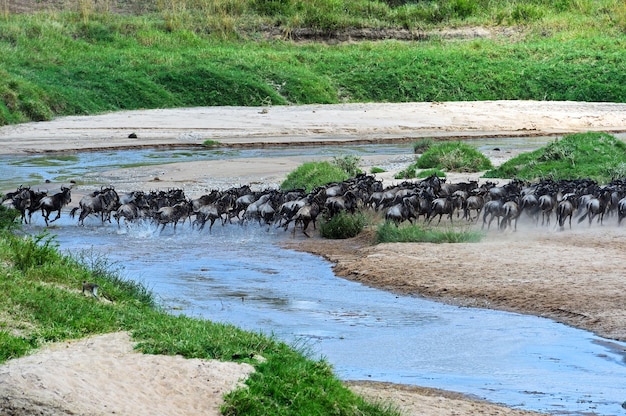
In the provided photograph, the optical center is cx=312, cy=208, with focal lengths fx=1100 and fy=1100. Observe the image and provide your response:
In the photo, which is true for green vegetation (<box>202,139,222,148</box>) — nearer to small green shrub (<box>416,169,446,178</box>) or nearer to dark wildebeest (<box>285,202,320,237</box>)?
small green shrub (<box>416,169,446,178</box>)

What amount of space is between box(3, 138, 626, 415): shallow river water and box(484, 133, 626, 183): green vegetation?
8374mm

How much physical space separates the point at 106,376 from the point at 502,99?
4039cm

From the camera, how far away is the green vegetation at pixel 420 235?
16141 millimetres

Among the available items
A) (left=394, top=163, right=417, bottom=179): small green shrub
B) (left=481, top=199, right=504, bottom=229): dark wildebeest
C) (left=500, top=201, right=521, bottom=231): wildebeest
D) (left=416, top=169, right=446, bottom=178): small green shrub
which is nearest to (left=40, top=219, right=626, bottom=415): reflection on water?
(left=481, top=199, right=504, bottom=229): dark wildebeest

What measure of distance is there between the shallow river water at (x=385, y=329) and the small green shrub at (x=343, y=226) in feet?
4.13

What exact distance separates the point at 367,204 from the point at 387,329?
7.34 metres

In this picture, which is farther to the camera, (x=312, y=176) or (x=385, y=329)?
(x=312, y=176)

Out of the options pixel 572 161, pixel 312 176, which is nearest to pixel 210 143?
pixel 312 176

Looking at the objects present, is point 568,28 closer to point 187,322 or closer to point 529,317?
point 529,317

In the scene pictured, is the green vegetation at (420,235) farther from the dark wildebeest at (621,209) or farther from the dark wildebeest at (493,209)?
the dark wildebeest at (621,209)

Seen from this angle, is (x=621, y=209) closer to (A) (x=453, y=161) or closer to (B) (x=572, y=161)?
(B) (x=572, y=161)

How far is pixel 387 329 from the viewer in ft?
37.6

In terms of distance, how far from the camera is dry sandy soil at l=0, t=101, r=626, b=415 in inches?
276

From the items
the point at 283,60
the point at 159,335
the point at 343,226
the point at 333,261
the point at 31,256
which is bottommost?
the point at 333,261
